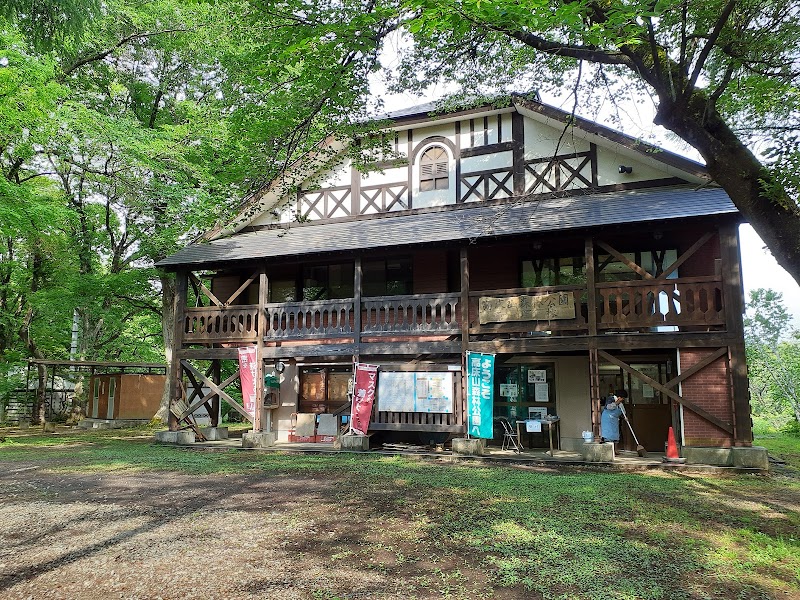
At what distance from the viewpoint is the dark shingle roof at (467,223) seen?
11.5m

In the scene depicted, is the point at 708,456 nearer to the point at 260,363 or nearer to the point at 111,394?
the point at 260,363

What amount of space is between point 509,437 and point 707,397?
4.44m

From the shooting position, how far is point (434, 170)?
1528 centimetres

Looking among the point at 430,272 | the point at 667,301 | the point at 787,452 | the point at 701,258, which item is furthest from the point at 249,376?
the point at 787,452

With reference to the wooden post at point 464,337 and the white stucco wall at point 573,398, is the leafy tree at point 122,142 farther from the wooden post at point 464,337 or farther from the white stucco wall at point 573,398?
the white stucco wall at point 573,398

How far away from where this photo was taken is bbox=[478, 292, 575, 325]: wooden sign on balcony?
1195 cm

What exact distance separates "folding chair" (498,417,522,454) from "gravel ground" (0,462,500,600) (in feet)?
18.2

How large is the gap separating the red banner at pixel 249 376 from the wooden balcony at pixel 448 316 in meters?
0.51

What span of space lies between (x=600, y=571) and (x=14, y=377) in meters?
28.5

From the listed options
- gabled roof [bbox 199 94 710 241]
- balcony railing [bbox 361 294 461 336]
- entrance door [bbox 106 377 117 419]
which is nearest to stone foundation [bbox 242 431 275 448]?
balcony railing [bbox 361 294 461 336]

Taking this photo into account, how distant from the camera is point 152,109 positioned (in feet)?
76.1

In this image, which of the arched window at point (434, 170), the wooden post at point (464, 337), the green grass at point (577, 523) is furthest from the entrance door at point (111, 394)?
the wooden post at point (464, 337)

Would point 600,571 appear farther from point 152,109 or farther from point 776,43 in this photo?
point 152,109

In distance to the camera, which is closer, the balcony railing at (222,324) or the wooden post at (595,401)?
the wooden post at (595,401)
